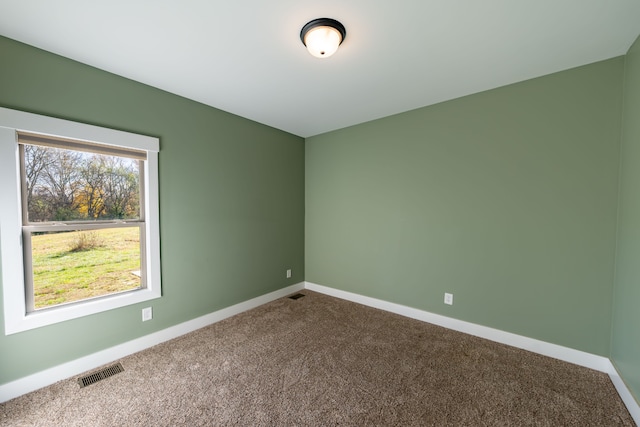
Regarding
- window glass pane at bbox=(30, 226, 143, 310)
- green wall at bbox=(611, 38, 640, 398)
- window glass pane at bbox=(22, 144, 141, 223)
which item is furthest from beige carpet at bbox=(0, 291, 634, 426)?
window glass pane at bbox=(22, 144, 141, 223)

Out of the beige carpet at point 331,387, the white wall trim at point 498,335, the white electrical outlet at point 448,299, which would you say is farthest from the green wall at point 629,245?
the white electrical outlet at point 448,299

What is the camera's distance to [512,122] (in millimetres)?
2371

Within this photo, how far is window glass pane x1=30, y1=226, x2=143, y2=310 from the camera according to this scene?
75.8 inches

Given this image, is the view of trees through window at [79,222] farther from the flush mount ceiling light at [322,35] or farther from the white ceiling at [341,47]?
the flush mount ceiling light at [322,35]

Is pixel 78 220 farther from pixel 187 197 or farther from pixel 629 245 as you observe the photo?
pixel 629 245

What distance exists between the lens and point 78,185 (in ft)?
6.80

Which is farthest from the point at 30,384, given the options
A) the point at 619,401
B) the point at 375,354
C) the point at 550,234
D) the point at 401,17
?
the point at 550,234

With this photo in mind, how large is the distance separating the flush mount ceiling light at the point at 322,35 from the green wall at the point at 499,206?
163 cm

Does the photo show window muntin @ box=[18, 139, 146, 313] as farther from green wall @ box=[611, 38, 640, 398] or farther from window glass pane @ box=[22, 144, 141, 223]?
green wall @ box=[611, 38, 640, 398]

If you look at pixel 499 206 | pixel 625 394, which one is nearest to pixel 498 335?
pixel 625 394

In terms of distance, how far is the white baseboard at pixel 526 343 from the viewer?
5.74ft

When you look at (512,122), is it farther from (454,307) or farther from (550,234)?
(454,307)

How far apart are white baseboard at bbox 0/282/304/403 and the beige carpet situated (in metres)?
0.07

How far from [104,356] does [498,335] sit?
140 inches
